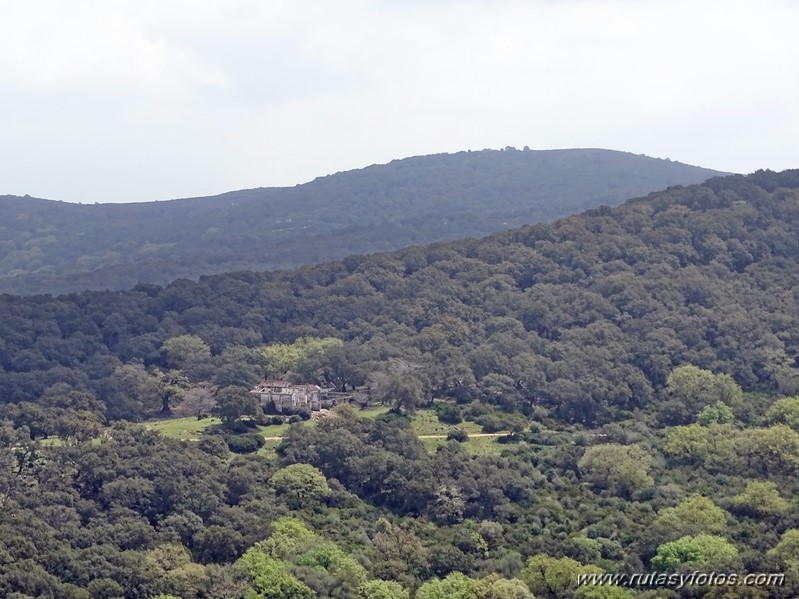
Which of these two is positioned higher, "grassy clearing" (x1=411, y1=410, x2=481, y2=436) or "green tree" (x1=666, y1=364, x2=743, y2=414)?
"green tree" (x1=666, y1=364, x2=743, y2=414)

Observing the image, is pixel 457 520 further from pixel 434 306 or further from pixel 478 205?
pixel 478 205

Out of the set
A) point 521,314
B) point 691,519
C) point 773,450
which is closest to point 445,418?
point 521,314

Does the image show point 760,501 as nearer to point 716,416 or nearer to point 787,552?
point 787,552

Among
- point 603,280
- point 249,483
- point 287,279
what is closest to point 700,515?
point 249,483

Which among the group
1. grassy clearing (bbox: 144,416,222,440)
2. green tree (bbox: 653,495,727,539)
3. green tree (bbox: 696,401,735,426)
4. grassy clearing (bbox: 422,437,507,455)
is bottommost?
green tree (bbox: 653,495,727,539)

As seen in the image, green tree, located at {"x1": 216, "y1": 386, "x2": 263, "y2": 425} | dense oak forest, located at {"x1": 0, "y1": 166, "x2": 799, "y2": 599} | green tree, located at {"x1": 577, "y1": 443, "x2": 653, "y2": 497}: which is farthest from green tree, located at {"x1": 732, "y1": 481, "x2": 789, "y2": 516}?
green tree, located at {"x1": 216, "y1": 386, "x2": 263, "y2": 425}

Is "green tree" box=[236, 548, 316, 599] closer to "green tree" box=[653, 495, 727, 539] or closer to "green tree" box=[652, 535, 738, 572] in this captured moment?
"green tree" box=[652, 535, 738, 572]

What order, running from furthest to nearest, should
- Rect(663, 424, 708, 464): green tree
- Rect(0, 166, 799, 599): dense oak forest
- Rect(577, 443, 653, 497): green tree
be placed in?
Rect(663, 424, 708, 464): green tree, Rect(577, 443, 653, 497): green tree, Rect(0, 166, 799, 599): dense oak forest

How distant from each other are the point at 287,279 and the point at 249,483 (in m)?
37.9

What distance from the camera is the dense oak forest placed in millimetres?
50531

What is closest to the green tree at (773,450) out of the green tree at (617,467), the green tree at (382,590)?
the green tree at (617,467)

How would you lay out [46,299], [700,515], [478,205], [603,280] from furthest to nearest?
[478,205] → [46,299] → [603,280] → [700,515]

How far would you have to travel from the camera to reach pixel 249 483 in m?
56.8

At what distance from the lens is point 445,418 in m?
68.6
